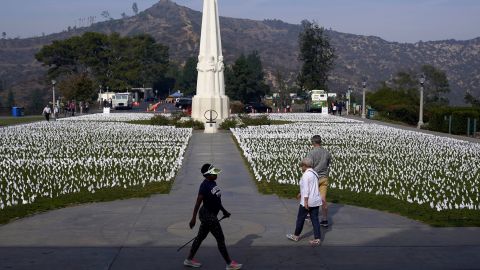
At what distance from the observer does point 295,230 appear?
9.40 meters

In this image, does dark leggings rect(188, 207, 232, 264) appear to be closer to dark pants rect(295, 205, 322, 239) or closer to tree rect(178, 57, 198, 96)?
dark pants rect(295, 205, 322, 239)

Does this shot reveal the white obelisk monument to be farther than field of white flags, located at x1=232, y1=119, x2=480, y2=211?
Yes

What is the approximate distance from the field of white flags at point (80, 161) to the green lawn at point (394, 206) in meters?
3.02

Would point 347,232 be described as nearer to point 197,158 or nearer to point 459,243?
point 459,243

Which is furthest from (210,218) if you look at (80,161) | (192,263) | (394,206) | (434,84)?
(434,84)

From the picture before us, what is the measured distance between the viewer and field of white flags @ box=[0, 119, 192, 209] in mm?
14016

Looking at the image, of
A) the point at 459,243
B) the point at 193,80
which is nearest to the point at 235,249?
the point at 459,243

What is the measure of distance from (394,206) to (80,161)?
10203mm

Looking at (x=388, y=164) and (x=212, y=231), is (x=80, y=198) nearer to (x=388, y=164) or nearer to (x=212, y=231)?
(x=212, y=231)

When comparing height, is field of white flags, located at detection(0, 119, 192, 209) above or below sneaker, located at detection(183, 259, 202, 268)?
below

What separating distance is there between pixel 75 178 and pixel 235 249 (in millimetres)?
7514

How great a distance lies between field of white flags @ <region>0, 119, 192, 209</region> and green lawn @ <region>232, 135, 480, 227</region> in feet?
9.91

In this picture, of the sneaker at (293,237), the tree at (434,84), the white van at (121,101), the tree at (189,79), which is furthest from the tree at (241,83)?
the sneaker at (293,237)

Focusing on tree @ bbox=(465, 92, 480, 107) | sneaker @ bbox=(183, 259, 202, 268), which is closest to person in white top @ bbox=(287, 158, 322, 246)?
sneaker @ bbox=(183, 259, 202, 268)
